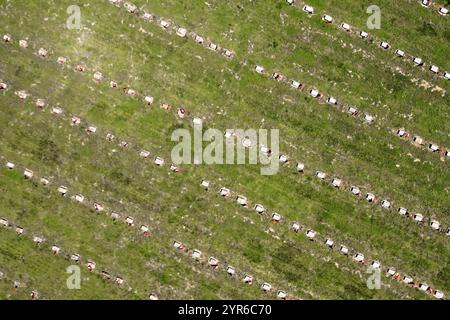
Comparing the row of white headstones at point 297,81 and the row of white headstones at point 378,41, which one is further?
the row of white headstones at point 378,41

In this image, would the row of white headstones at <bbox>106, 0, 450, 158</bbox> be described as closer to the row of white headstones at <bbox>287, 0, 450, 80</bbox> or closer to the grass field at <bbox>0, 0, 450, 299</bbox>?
the row of white headstones at <bbox>287, 0, 450, 80</bbox>

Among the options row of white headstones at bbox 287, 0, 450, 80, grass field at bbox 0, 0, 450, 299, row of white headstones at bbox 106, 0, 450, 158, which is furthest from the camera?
row of white headstones at bbox 287, 0, 450, 80

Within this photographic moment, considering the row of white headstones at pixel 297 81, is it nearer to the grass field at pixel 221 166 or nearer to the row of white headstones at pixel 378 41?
the row of white headstones at pixel 378 41

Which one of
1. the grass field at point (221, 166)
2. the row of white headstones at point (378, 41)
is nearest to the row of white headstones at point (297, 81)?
the row of white headstones at point (378, 41)

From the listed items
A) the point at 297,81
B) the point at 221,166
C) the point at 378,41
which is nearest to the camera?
the point at 221,166

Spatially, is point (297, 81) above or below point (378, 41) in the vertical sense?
below

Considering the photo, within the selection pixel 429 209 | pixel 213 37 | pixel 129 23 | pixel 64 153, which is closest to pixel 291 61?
pixel 213 37

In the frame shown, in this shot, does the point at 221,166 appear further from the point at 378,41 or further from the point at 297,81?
the point at 378,41

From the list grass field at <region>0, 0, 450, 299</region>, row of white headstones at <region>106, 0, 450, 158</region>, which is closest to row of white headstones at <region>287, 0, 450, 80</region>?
row of white headstones at <region>106, 0, 450, 158</region>

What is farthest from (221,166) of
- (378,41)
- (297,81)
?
(378,41)

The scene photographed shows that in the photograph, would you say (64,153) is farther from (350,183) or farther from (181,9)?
(350,183)
